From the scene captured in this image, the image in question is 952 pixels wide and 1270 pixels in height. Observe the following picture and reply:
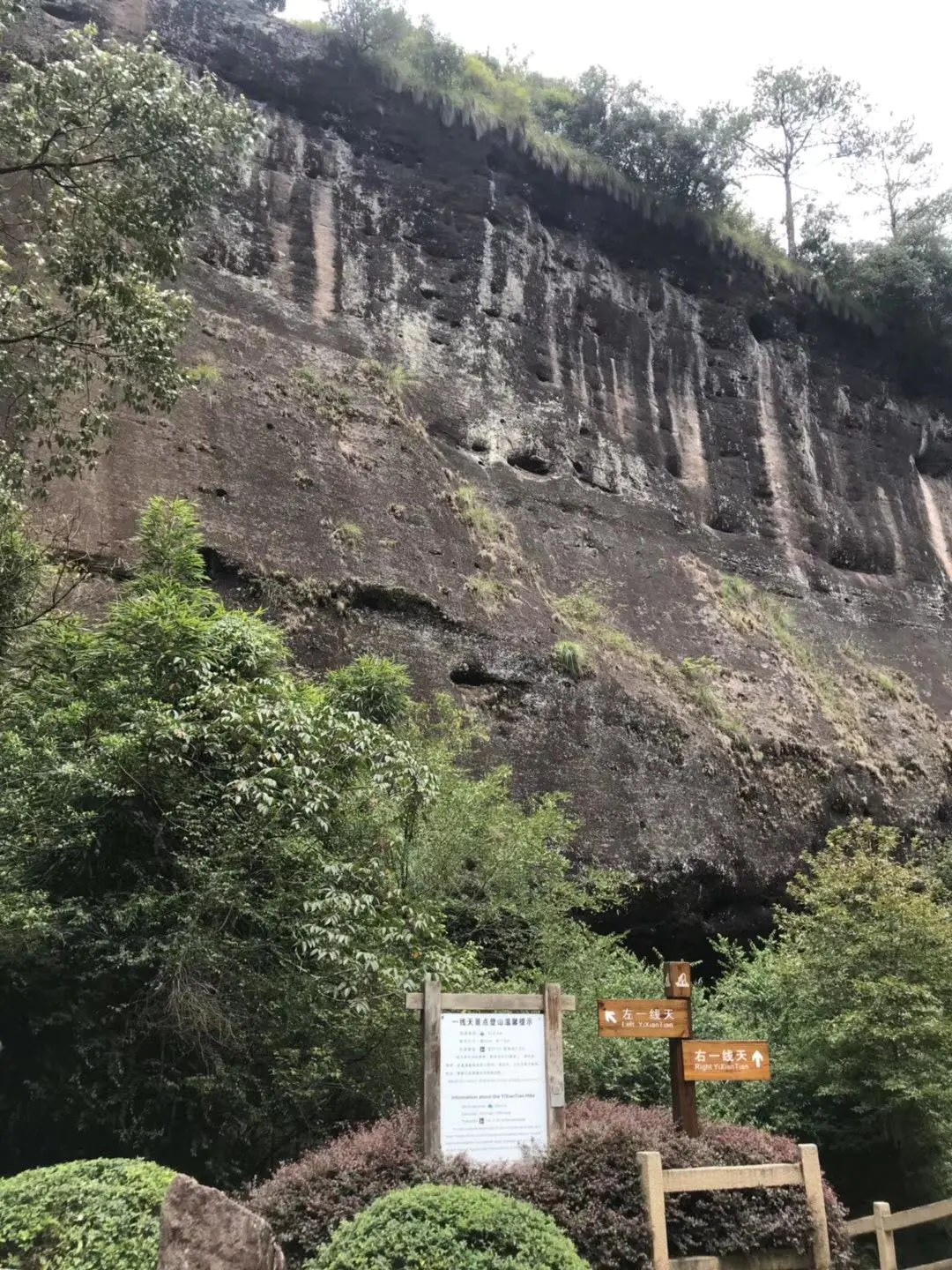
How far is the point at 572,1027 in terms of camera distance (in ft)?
28.1

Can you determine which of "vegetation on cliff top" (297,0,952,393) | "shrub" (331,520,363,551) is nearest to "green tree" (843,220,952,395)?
"vegetation on cliff top" (297,0,952,393)

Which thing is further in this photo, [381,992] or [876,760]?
[876,760]

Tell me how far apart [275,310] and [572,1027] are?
13.2 meters

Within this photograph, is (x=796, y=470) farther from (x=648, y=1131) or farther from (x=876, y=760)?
(x=648, y=1131)

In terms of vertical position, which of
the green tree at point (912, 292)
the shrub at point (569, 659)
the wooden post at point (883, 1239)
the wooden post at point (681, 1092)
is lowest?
the wooden post at point (883, 1239)

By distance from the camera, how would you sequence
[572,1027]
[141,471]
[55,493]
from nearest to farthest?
[572,1027]
[55,493]
[141,471]

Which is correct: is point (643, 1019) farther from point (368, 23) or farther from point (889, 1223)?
point (368, 23)

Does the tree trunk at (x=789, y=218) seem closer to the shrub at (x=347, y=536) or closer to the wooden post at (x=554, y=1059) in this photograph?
the shrub at (x=347, y=536)

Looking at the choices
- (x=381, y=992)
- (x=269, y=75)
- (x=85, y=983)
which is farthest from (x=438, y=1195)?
(x=269, y=75)

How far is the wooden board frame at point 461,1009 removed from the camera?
5516mm

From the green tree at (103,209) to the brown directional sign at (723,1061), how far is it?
7139 millimetres

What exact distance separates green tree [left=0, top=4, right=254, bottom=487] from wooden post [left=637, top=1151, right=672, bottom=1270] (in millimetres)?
A: 7294

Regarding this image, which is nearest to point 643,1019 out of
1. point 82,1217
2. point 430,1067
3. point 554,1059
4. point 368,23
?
point 554,1059

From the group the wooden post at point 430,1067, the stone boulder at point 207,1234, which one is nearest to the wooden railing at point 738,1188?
the wooden post at point 430,1067
